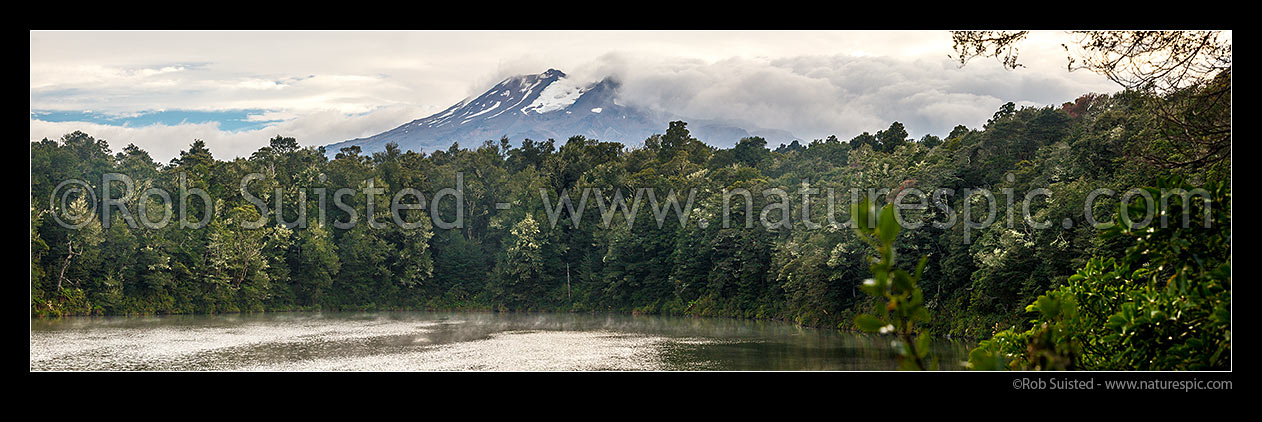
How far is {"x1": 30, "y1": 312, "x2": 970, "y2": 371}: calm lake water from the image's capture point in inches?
612

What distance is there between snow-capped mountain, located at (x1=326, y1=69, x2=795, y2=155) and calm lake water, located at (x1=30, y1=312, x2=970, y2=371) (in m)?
46.2

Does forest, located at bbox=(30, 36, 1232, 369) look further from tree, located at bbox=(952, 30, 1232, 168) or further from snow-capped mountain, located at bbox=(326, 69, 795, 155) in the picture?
snow-capped mountain, located at bbox=(326, 69, 795, 155)

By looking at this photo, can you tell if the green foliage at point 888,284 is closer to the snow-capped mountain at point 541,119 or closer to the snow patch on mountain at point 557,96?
the snow-capped mountain at point 541,119

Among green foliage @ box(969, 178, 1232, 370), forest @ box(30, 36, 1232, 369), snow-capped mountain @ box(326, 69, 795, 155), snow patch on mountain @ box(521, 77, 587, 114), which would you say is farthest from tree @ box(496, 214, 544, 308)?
snow patch on mountain @ box(521, 77, 587, 114)

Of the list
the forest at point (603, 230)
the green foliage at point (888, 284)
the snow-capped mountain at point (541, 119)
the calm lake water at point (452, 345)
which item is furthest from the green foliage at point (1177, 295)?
the snow-capped mountain at point (541, 119)

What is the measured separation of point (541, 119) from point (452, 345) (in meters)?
55.6

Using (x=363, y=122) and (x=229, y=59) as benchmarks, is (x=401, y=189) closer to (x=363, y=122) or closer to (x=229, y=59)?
(x=229, y=59)

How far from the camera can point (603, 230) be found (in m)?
31.8

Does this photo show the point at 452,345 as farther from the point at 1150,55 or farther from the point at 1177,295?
the point at 1177,295

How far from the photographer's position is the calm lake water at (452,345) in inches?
612

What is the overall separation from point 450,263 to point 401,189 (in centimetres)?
299

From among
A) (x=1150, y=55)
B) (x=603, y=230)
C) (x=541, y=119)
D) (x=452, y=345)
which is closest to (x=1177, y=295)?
(x=1150, y=55)

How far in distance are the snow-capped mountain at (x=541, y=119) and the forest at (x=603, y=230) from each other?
108ft
